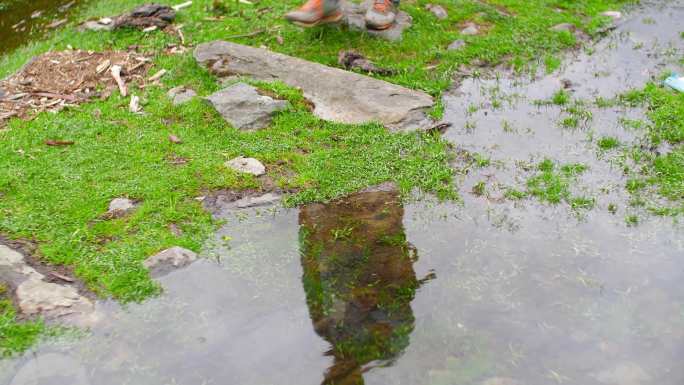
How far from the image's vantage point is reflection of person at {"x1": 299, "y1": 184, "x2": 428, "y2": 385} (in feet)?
15.8

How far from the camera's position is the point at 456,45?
31.2 ft

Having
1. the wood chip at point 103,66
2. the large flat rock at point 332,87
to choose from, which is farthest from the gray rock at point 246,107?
the wood chip at point 103,66

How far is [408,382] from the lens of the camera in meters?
4.54

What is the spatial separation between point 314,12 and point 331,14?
0.91 feet

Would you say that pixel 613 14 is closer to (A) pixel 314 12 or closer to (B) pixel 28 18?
(A) pixel 314 12

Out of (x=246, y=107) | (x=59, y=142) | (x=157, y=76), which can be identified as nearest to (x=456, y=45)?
(x=246, y=107)

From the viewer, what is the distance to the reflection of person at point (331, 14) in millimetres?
8992

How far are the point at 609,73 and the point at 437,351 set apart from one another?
5.63 meters

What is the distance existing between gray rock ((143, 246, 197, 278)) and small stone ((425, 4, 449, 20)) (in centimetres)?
608

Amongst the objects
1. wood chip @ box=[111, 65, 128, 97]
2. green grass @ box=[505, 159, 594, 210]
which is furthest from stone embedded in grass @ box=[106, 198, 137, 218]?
green grass @ box=[505, 159, 594, 210]

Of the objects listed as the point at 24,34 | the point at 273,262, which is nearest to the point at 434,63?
the point at 273,262

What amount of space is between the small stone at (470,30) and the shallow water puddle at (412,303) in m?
3.56

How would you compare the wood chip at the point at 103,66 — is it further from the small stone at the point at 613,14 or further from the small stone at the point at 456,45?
the small stone at the point at 613,14

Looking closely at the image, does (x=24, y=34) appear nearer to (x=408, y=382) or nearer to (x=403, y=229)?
(x=403, y=229)
